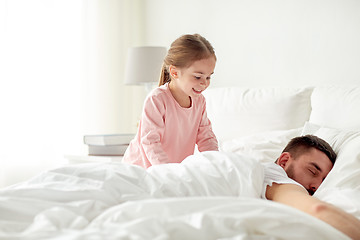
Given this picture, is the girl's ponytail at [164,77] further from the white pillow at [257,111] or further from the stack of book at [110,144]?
the stack of book at [110,144]

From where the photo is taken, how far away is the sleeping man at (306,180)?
3.53 feet

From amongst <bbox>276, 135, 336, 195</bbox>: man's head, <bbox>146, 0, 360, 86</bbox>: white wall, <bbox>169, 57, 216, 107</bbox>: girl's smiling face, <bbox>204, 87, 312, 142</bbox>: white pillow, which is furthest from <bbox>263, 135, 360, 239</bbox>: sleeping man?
<bbox>146, 0, 360, 86</bbox>: white wall

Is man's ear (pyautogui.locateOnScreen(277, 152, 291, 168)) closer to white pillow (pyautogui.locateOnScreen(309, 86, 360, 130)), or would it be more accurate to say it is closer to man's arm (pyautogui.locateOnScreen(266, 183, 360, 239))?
man's arm (pyautogui.locateOnScreen(266, 183, 360, 239))

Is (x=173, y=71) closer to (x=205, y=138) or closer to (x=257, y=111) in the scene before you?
(x=205, y=138)

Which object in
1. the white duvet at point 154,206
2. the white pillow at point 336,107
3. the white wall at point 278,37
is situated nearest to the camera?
the white duvet at point 154,206

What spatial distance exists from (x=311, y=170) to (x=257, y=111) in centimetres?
96

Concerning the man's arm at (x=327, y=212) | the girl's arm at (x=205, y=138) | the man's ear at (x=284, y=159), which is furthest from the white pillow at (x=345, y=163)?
the girl's arm at (x=205, y=138)

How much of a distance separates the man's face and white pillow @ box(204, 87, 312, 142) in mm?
825

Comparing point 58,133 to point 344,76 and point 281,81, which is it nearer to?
point 281,81

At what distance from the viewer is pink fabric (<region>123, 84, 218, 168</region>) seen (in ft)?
6.44

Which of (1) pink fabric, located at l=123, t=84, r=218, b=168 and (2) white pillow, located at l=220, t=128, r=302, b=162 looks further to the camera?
(2) white pillow, located at l=220, t=128, r=302, b=162

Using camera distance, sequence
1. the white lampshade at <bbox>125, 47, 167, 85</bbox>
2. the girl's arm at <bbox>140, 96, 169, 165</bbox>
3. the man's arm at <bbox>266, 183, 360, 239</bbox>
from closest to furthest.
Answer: the man's arm at <bbox>266, 183, 360, 239</bbox> < the girl's arm at <bbox>140, 96, 169, 165</bbox> < the white lampshade at <bbox>125, 47, 167, 85</bbox>

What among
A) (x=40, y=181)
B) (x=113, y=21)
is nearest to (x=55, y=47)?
(x=113, y=21)

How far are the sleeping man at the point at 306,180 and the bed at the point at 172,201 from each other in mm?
64
